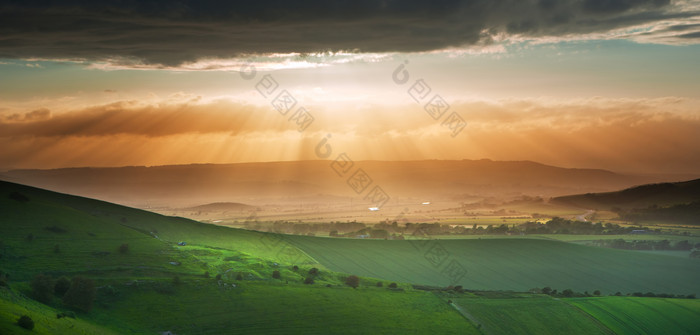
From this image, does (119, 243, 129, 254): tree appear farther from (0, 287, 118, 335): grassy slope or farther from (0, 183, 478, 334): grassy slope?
(0, 287, 118, 335): grassy slope

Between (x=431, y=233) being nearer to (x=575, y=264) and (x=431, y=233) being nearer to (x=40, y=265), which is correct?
(x=575, y=264)

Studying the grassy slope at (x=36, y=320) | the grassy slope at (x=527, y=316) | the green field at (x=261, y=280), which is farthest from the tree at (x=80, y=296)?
the grassy slope at (x=527, y=316)

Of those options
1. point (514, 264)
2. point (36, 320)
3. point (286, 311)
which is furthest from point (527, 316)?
point (36, 320)

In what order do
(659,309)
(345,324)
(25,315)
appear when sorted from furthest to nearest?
(659,309) → (345,324) → (25,315)

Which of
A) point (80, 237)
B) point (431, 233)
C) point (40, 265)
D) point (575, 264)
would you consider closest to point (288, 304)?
point (40, 265)

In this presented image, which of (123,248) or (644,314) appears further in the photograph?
(644,314)

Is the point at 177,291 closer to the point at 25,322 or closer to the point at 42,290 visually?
the point at 42,290

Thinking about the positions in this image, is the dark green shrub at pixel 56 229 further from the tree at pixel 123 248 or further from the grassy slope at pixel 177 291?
the tree at pixel 123 248
